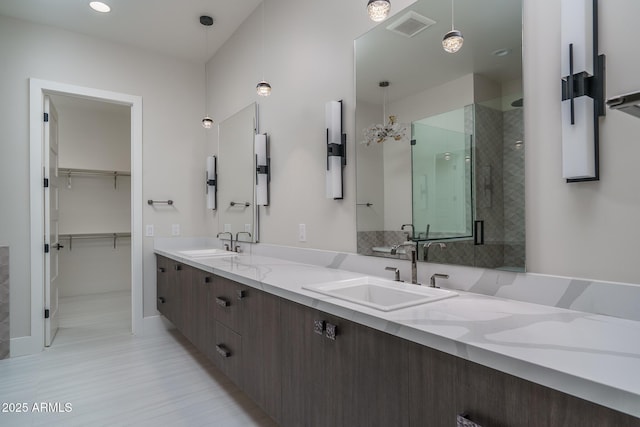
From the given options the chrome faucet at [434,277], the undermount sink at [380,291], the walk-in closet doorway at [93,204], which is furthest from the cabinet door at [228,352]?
the walk-in closet doorway at [93,204]

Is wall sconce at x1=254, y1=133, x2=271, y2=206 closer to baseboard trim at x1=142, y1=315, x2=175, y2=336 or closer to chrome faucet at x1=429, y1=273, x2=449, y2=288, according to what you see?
chrome faucet at x1=429, y1=273, x2=449, y2=288

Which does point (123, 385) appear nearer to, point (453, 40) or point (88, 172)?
point (453, 40)

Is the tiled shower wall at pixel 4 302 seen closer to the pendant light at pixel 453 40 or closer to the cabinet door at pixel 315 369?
the cabinet door at pixel 315 369

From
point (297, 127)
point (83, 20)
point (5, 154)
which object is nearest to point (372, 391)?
point (297, 127)

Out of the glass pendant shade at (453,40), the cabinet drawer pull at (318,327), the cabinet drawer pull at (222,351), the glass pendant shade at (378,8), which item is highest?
the glass pendant shade at (378,8)

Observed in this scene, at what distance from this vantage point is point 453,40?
4.77 ft

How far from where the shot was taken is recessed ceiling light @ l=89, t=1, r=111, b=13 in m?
2.86

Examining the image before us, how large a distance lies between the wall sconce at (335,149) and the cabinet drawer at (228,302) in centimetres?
79

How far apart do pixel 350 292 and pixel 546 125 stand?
3.38ft

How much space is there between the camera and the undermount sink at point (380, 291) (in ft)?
4.51

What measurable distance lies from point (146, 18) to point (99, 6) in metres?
0.36

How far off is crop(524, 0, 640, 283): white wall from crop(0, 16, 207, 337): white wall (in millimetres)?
3511

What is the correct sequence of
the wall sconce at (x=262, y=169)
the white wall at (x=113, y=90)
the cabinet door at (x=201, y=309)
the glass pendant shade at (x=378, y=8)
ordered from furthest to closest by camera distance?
the white wall at (x=113, y=90)
the wall sconce at (x=262, y=169)
the cabinet door at (x=201, y=309)
the glass pendant shade at (x=378, y=8)

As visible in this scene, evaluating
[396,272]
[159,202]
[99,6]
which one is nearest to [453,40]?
[396,272]
